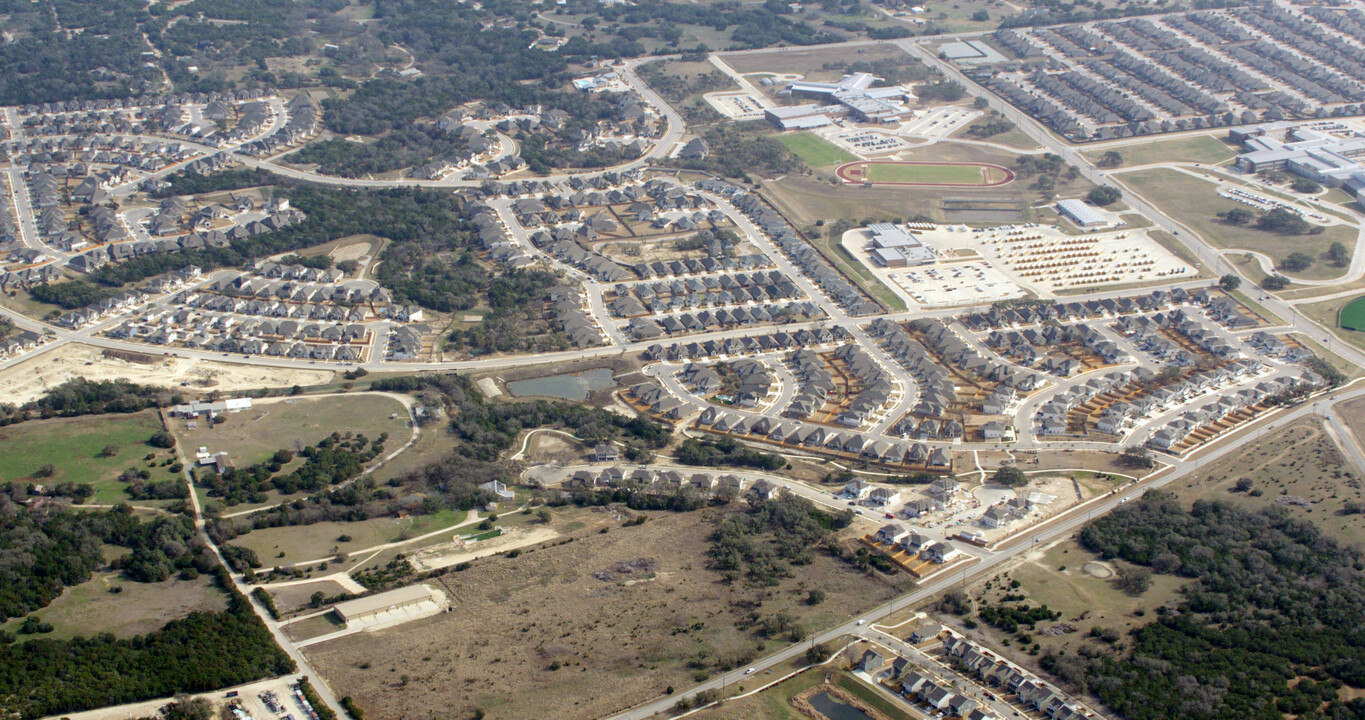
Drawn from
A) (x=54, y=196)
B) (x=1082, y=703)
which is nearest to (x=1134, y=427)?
(x=1082, y=703)

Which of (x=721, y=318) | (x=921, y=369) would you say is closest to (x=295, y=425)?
(x=721, y=318)

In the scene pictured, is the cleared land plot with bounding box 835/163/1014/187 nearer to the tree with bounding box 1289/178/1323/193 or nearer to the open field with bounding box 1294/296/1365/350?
the tree with bounding box 1289/178/1323/193

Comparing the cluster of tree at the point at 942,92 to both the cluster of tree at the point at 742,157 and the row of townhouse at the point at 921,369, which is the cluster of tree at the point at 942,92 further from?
the row of townhouse at the point at 921,369

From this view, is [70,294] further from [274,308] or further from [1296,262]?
[1296,262]

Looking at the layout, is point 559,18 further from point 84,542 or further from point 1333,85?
point 84,542

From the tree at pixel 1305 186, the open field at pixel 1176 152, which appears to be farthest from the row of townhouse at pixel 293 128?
the tree at pixel 1305 186
